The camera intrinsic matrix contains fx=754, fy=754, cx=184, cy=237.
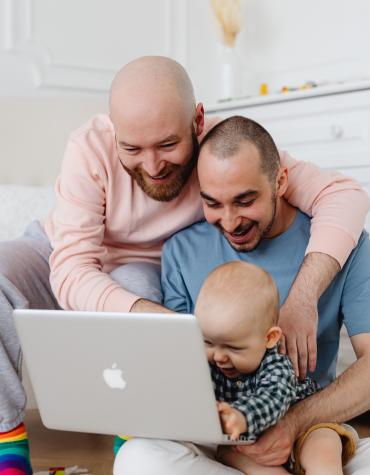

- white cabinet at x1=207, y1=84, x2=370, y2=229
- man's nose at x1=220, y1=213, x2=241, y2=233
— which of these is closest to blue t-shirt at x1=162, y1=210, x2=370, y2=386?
man's nose at x1=220, y1=213, x2=241, y2=233

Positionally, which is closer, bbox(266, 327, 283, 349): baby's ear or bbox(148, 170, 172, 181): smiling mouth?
bbox(266, 327, 283, 349): baby's ear

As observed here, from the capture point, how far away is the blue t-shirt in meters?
1.41

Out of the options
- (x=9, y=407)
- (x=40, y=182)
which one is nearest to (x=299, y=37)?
(x=40, y=182)

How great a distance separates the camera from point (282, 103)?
2.56m

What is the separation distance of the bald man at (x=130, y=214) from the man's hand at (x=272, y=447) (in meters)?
0.21

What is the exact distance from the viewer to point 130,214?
1592 millimetres

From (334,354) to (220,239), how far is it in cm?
32

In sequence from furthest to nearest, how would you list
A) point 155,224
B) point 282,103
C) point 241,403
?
point 282,103, point 155,224, point 241,403

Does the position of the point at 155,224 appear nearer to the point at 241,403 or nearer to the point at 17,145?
the point at 241,403

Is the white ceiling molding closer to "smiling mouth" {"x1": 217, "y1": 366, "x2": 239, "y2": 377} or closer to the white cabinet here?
the white cabinet

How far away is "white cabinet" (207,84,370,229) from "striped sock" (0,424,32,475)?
50.0 inches

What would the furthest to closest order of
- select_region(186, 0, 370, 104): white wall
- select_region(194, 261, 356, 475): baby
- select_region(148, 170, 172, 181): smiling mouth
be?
select_region(186, 0, 370, 104): white wall
select_region(148, 170, 172, 181): smiling mouth
select_region(194, 261, 356, 475): baby

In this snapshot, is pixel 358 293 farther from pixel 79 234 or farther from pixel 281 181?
pixel 79 234

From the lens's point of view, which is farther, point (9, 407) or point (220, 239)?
point (220, 239)
